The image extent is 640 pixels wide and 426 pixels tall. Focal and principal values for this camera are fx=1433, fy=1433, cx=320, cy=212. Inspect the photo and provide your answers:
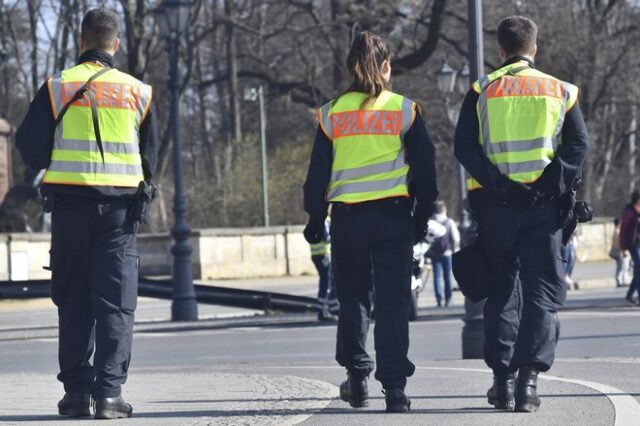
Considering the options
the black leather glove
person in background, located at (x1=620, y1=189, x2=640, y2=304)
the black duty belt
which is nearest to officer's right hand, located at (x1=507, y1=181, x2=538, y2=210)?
the black duty belt

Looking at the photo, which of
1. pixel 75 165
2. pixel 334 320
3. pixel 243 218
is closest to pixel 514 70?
pixel 75 165

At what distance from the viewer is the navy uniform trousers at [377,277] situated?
707 centimetres

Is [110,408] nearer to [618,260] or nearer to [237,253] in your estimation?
[618,260]

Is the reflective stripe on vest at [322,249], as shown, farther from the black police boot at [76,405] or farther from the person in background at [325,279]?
the black police boot at [76,405]

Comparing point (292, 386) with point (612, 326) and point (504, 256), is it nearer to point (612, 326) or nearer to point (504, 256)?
point (504, 256)

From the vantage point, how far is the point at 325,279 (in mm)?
18562

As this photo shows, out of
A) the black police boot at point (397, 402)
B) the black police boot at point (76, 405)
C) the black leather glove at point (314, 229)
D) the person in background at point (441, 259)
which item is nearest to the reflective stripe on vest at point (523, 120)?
the black leather glove at point (314, 229)

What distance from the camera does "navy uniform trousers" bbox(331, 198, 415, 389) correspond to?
7066 millimetres

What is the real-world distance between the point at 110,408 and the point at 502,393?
1889 mm

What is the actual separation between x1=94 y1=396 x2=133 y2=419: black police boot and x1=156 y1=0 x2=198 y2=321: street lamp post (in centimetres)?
1369

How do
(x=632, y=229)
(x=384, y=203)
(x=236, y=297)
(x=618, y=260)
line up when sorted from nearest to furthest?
(x=384, y=203) < (x=236, y=297) < (x=632, y=229) < (x=618, y=260)

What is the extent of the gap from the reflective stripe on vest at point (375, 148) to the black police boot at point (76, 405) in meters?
A: 1.59

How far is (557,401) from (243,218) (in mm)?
31121

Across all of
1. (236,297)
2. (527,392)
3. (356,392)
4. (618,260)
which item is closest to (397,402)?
(356,392)
